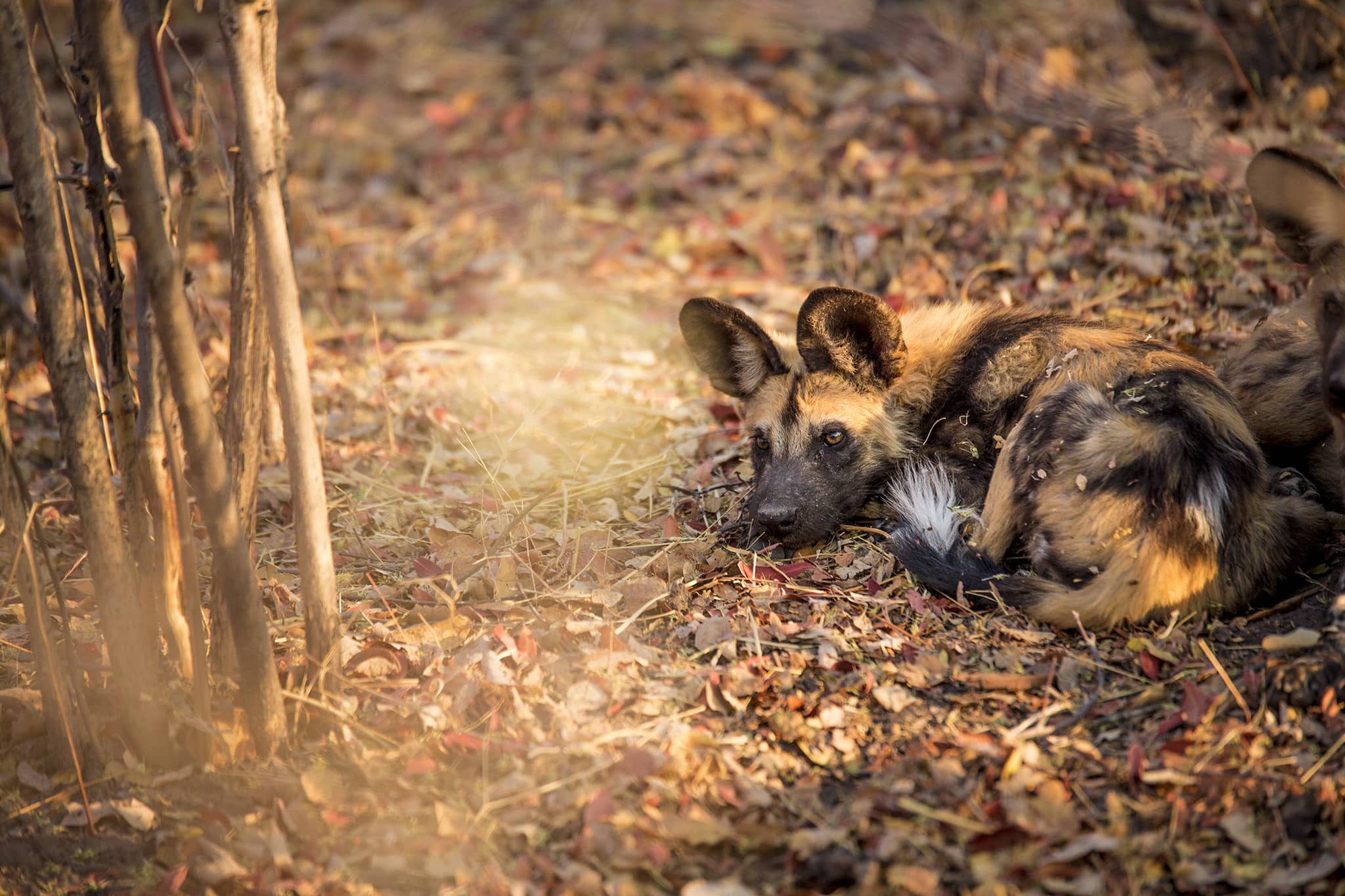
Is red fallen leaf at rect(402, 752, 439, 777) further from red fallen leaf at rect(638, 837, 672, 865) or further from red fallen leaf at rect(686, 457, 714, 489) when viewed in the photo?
red fallen leaf at rect(686, 457, 714, 489)

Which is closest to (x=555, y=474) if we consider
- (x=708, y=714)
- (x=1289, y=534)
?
(x=708, y=714)

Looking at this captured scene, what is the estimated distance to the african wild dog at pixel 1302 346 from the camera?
316 cm

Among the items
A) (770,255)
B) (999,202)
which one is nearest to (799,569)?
(770,255)

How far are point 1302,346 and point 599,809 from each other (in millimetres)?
3048

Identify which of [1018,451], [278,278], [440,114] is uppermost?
[440,114]

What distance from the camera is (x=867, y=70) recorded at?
8023 millimetres

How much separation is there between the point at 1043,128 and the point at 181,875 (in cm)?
608

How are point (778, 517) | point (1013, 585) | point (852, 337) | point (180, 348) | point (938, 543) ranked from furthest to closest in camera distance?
point (852, 337) < point (778, 517) < point (938, 543) < point (1013, 585) < point (180, 348)

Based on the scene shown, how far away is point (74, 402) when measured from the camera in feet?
8.07

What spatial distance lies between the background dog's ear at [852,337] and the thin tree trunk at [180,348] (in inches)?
82.0

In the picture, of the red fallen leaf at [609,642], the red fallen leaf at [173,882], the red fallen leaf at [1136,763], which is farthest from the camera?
the red fallen leaf at [609,642]

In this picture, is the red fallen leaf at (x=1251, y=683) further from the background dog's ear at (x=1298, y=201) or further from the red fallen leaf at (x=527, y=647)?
the red fallen leaf at (x=527, y=647)

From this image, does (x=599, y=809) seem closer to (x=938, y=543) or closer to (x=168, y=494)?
(x=168, y=494)

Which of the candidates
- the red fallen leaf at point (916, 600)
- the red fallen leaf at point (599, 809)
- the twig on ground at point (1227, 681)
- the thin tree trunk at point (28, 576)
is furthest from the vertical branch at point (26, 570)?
the twig on ground at point (1227, 681)
